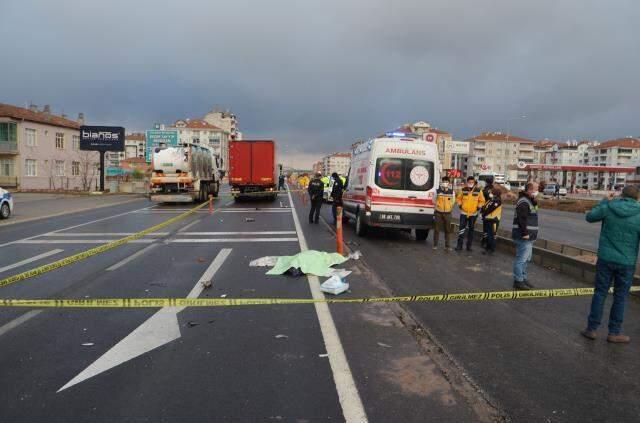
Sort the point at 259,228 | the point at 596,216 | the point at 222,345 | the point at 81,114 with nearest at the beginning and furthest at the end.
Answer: the point at 222,345 < the point at 596,216 < the point at 259,228 < the point at 81,114

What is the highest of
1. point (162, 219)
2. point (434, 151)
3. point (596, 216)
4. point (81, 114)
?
point (81, 114)

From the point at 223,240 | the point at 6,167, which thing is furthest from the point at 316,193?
the point at 6,167

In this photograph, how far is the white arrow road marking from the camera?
161 inches

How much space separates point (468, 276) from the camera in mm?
8273

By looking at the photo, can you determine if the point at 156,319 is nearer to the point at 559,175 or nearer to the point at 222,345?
the point at 222,345

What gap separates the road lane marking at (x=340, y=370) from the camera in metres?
3.36

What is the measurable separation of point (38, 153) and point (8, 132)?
3.55 metres

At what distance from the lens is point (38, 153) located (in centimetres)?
4506

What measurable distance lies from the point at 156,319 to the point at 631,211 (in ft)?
18.0

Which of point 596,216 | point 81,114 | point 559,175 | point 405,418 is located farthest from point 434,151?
point 559,175

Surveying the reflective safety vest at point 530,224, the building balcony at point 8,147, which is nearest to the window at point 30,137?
the building balcony at point 8,147

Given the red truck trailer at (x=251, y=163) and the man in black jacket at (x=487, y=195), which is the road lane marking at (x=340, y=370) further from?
the red truck trailer at (x=251, y=163)

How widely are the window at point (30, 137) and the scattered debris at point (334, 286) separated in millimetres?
46176

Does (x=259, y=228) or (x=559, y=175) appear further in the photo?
(x=559, y=175)
